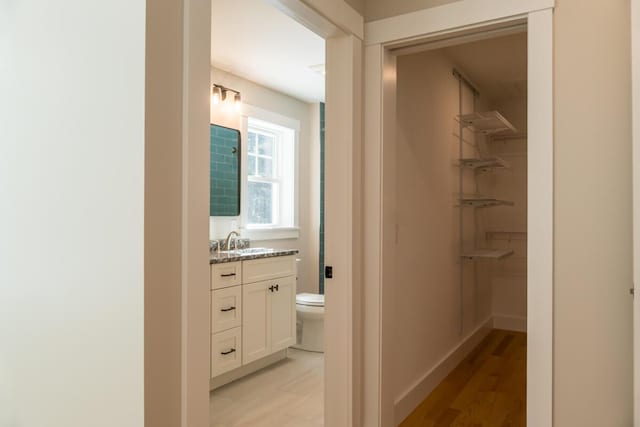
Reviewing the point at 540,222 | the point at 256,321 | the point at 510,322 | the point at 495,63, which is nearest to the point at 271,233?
the point at 256,321

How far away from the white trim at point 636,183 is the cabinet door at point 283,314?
2.45 m

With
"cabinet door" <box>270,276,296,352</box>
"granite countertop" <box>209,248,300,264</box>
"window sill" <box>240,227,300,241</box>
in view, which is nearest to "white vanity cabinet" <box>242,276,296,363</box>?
"cabinet door" <box>270,276,296,352</box>

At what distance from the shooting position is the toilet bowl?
13.0 feet

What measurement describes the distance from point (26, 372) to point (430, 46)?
7.37 ft

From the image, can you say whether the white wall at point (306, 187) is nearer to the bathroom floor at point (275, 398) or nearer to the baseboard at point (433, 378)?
the bathroom floor at point (275, 398)

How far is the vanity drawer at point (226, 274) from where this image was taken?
10.1ft

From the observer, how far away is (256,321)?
3422 millimetres

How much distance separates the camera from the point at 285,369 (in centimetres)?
358

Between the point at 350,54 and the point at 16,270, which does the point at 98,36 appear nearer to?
the point at 16,270

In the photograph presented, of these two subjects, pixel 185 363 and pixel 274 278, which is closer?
pixel 185 363

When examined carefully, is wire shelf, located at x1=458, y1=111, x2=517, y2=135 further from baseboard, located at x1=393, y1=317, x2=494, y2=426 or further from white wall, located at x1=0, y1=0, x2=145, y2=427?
white wall, located at x1=0, y1=0, x2=145, y2=427

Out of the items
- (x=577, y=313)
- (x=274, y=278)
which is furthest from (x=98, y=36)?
(x=274, y=278)

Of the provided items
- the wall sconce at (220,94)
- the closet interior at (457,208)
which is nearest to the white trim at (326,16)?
the closet interior at (457,208)

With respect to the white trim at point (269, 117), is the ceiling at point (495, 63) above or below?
above
